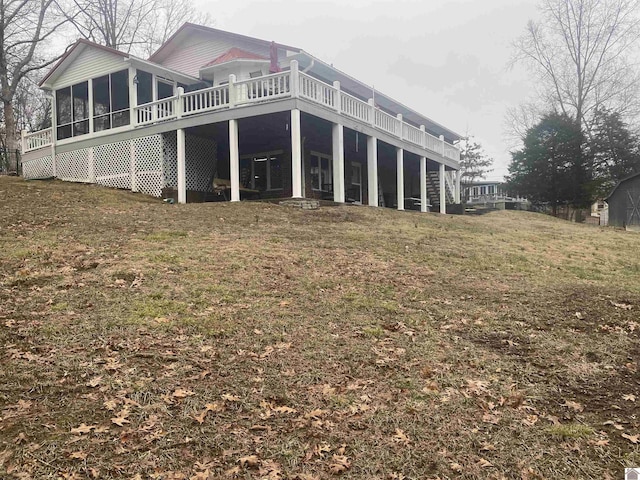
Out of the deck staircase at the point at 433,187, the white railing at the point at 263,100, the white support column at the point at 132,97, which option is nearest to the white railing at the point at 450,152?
the deck staircase at the point at 433,187

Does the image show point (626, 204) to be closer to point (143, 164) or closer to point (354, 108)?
point (354, 108)

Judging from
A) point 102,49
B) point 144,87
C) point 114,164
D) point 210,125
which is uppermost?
point 102,49

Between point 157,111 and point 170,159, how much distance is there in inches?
67.0

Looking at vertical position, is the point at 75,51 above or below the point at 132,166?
above

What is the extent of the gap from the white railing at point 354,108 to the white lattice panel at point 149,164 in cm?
628

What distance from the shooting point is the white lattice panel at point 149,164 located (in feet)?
54.3

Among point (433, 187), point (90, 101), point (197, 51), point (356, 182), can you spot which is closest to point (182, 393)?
Answer: point (90, 101)

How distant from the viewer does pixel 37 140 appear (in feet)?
68.2

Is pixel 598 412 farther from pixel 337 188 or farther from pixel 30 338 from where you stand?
pixel 337 188

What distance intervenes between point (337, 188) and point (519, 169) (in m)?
26.7

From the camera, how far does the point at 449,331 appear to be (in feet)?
18.8

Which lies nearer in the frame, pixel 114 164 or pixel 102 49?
pixel 114 164

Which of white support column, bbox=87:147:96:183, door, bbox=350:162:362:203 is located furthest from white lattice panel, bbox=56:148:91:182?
door, bbox=350:162:362:203

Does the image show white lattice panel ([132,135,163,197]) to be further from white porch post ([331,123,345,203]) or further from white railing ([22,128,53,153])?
white porch post ([331,123,345,203])
